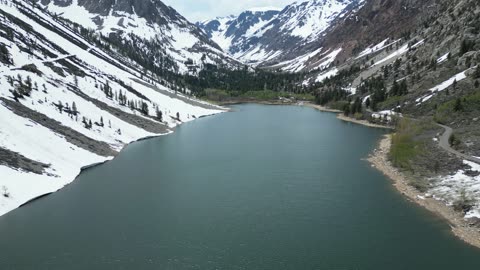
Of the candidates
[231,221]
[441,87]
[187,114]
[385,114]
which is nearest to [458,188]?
[231,221]

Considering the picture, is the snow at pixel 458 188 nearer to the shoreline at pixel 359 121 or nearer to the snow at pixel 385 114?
the shoreline at pixel 359 121

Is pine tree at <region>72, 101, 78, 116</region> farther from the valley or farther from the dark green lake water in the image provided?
the dark green lake water

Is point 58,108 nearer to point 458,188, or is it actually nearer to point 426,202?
point 426,202

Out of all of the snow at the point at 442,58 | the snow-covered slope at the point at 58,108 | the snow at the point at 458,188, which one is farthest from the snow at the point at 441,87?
the snow-covered slope at the point at 58,108

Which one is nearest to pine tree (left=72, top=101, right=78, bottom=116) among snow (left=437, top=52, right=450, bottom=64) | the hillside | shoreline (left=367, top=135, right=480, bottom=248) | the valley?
the valley

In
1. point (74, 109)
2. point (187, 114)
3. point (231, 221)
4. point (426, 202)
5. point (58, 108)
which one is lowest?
point (231, 221)

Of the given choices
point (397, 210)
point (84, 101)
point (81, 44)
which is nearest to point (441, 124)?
point (397, 210)
